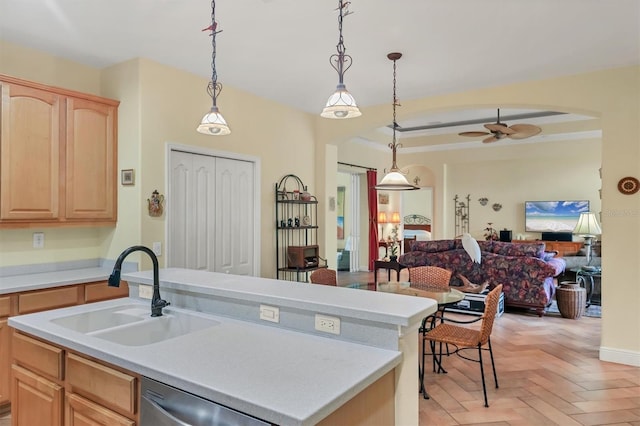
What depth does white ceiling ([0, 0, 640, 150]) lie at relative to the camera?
277 cm

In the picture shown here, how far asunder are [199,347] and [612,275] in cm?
398

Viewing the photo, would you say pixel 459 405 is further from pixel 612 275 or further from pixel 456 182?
pixel 456 182

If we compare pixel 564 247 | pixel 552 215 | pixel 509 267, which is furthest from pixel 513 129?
pixel 564 247

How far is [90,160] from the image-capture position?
3570 millimetres

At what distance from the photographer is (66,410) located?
1.75 metres

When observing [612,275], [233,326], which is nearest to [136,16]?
[233,326]

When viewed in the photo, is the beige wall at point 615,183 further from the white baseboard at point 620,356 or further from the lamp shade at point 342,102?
the lamp shade at point 342,102

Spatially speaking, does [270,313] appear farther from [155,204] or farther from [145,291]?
[155,204]

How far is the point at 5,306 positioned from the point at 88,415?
5.61ft

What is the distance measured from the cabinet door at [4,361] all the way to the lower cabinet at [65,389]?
0.96 m

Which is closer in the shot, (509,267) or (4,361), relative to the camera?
(4,361)

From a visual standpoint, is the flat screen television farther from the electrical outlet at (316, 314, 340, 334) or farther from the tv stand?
the electrical outlet at (316, 314, 340, 334)

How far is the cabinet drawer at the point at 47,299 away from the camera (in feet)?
9.51

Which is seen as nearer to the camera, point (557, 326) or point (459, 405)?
point (459, 405)
